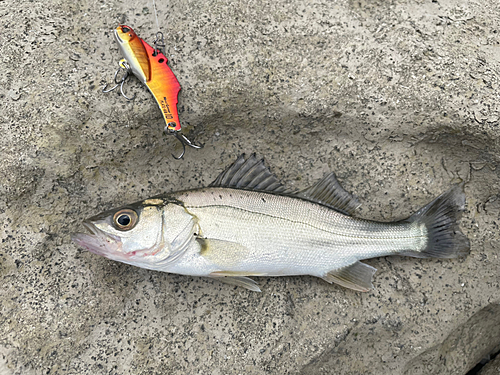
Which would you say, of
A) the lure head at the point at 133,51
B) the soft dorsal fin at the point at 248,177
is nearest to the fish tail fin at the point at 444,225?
the soft dorsal fin at the point at 248,177

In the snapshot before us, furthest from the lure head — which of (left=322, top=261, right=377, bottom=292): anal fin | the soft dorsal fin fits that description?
(left=322, top=261, right=377, bottom=292): anal fin

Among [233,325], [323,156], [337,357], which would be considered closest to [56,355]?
[233,325]

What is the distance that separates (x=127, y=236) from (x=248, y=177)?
748 millimetres

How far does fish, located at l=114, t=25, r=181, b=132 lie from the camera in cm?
215

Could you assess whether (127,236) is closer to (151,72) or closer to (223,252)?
(223,252)

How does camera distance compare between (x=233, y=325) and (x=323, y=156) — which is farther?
(x=323, y=156)

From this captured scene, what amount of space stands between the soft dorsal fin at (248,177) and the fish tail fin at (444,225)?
2.84 ft

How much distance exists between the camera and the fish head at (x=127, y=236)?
1.93 m

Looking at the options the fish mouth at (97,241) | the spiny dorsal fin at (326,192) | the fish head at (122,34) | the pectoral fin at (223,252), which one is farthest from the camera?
the spiny dorsal fin at (326,192)

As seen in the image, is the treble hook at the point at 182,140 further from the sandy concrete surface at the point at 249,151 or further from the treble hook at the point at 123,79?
the treble hook at the point at 123,79

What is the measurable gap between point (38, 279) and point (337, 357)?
1.82 meters

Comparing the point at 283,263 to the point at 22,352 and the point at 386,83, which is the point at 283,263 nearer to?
the point at 386,83

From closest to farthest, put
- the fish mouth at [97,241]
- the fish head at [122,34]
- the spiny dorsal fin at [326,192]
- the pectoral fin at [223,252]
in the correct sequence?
the fish mouth at [97,241] → the pectoral fin at [223,252] → the fish head at [122,34] → the spiny dorsal fin at [326,192]

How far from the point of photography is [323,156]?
239cm
